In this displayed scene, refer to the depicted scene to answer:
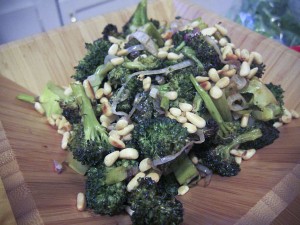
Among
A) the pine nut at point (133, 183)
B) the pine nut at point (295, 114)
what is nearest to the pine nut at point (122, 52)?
the pine nut at point (133, 183)

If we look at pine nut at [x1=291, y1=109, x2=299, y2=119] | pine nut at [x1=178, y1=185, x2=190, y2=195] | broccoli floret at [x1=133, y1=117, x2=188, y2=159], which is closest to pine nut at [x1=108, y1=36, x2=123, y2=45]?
broccoli floret at [x1=133, y1=117, x2=188, y2=159]

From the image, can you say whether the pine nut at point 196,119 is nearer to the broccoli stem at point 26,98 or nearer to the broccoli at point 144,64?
the broccoli at point 144,64

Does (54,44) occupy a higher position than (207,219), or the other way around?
(54,44)

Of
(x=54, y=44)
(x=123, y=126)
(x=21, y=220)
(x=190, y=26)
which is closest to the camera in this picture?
(x=21, y=220)

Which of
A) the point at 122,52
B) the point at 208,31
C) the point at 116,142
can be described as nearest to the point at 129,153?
the point at 116,142

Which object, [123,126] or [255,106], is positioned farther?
[255,106]

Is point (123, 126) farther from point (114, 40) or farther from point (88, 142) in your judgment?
point (114, 40)

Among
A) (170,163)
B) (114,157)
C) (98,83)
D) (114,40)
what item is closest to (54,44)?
(114,40)
